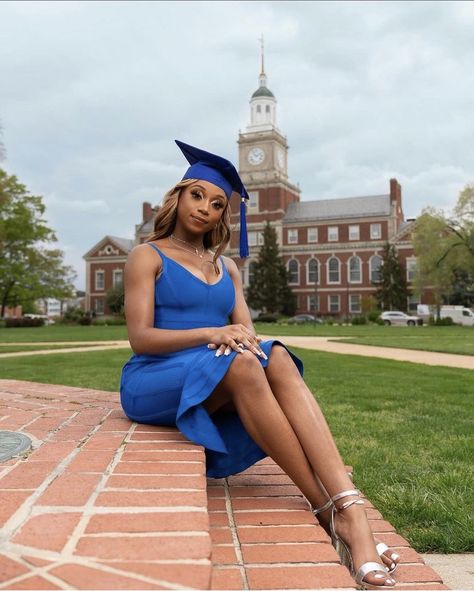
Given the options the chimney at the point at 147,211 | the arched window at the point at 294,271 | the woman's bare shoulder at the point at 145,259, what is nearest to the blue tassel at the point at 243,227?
the woman's bare shoulder at the point at 145,259

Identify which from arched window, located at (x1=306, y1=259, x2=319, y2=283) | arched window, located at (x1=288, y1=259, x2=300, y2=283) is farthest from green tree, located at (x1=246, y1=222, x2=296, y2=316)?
arched window, located at (x1=306, y1=259, x2=319, y2=283)

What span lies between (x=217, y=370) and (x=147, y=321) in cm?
58

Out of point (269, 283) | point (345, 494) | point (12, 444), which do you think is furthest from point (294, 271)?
point (345, 494)

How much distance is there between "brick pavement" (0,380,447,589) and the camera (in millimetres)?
1387

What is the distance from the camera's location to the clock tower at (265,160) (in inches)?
2350

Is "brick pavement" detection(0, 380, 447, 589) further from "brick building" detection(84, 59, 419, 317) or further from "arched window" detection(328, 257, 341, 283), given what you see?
"arched window" detection(328, 257, 341, 283)

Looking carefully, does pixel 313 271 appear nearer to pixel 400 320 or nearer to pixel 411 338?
pixel 400 320

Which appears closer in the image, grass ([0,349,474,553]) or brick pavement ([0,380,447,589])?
brick pavement ([0,380,447,589])

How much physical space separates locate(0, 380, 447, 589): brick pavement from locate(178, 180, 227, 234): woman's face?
3.41ft

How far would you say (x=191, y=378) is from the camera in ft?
8.15

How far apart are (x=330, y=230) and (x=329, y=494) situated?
5688cm

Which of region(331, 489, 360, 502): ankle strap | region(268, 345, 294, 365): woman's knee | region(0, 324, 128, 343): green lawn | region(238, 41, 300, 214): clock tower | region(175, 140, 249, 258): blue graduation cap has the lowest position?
region(0, 324, 128, 343): green lawn

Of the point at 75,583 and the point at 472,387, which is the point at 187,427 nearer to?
the point at 75,583

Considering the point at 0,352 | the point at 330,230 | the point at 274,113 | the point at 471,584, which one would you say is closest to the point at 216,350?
the point at 471,584
